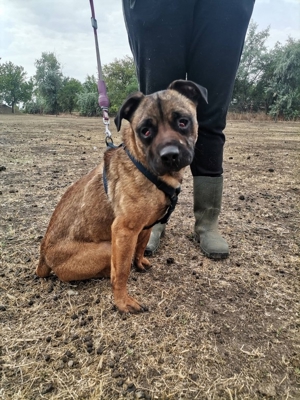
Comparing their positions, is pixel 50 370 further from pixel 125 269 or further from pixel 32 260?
pixel 32 260

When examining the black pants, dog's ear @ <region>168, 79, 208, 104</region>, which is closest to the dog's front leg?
dog's ear @ <region>168, 79, 208, 104</region>

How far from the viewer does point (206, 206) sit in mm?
3965

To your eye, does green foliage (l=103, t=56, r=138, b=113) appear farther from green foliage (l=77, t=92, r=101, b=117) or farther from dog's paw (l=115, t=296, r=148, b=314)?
dog's paw (l=115, t=296, r=148, b=314)

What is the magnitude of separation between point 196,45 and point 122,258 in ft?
8.03

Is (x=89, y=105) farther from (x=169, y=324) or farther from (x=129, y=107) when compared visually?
(x=169, y=324)

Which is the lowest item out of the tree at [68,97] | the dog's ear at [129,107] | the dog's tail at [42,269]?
the dog's tail at [42,269]

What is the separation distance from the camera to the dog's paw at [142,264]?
11.0 feet

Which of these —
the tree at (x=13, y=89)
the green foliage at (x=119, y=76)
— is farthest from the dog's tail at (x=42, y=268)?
the tree at (x=13, y=89)

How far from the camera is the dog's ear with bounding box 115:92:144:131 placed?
9.66 ft

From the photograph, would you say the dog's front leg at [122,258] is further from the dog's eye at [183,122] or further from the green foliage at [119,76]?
the green foliage at [119,76]

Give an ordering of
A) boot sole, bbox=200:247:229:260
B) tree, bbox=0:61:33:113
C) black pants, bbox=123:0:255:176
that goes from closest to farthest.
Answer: black pants, bbox=123:0:255:176
boot sole, bbox=200:247:229:260
tree, bbox=0:61:33:113

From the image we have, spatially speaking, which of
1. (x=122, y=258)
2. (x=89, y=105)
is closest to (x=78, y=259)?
(x=122, y=258)

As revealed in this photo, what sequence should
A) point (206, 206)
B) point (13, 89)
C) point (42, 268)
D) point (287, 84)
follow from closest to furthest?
point (42, 268)
point (206, 206)
point (287, 84)
point (13, 89)

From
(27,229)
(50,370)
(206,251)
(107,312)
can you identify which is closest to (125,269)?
(107,312)
